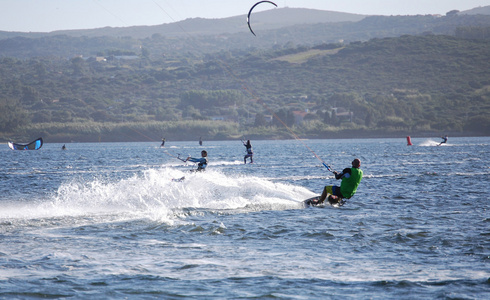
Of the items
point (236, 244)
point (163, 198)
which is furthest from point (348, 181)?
point (163, 198)

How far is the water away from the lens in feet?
28.1

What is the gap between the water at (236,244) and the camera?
8.56 meters

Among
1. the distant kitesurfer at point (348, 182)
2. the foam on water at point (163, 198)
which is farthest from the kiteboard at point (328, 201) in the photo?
the foam on water at point (163, 198)

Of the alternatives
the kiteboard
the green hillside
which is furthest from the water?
the green hillside

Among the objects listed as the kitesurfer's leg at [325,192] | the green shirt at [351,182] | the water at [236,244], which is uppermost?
the green shirt at [351,182]

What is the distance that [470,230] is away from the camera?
13039mm

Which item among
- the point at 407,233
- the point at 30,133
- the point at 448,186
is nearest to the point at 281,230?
the point at 407,233

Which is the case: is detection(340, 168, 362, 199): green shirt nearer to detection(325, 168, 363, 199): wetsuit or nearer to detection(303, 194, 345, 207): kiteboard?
detection(325, 168, 363, 199): wetsuit

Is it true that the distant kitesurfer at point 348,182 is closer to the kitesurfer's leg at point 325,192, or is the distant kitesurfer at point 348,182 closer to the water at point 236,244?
the kitesurfer's leg at point 325,192

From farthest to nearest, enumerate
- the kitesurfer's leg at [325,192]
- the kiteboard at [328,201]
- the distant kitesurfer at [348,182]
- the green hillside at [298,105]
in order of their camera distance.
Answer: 1. the green hillside at [298,105]
2. the kiteboard at [328,201]
3. the kitesurfer's leg at [325,192]
4. the distant kitesurfer at [348,182]

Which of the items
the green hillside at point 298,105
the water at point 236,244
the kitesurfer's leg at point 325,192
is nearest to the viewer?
the water at point 236,244

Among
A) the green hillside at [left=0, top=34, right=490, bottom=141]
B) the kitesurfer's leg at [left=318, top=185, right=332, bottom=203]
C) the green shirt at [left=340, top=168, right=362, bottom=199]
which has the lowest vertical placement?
the kitesurfer's leg at [left=318, top=185, right=332, bottom=203]

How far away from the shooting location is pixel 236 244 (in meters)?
11.6

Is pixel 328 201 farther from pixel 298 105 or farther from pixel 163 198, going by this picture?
pixel 298 105
